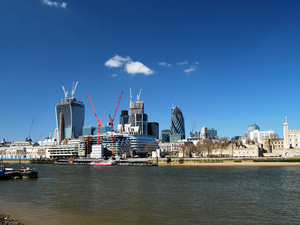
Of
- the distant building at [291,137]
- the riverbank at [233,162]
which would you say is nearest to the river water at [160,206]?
the riverbank at [233,162]

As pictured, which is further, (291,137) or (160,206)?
(291,137)

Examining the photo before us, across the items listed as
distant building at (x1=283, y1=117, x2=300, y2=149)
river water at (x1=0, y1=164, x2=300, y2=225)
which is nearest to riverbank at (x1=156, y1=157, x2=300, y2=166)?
distant building at (x1=283, y1=117, x2=300, y2=149)

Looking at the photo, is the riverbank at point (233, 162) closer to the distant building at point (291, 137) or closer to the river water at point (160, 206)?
the distant building at point (291, 137)

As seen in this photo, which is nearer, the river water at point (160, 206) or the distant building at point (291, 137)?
the river water at point (160, 206)

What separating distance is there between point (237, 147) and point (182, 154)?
117 feet

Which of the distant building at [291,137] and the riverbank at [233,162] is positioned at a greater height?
the distant building at [291,137]

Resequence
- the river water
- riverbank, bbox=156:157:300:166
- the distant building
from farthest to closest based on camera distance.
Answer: the distant building
riverbank, bbox=156:157:300:166
the river water

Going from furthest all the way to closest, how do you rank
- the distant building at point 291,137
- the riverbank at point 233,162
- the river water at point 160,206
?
the distant building at point 291,137 → the riverbank at point 233,162 → the river water at point 160,206

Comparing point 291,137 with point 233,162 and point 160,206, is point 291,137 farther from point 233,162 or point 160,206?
point 160,206

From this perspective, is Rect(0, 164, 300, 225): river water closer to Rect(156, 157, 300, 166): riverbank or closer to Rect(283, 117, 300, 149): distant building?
Rect(156, 157, 300, 166): riverbank

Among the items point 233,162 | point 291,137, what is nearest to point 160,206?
point 233,162

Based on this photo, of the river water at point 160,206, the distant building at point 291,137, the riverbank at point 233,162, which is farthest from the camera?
the distant building at point 291,137

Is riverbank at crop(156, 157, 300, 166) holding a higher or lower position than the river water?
lower

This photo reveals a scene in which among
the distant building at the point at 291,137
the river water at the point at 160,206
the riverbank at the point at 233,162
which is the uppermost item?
the distant building at the point at 291,137
